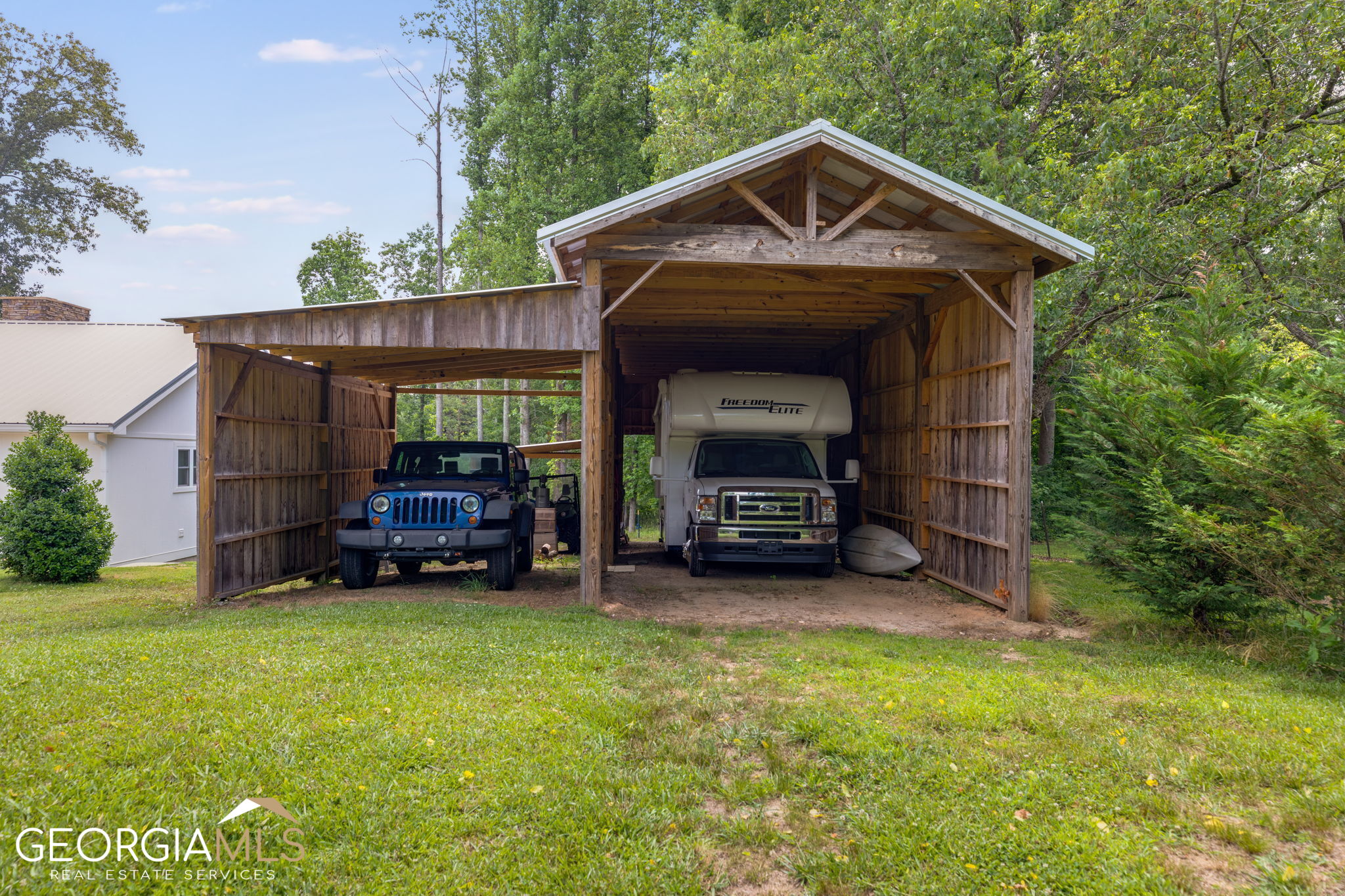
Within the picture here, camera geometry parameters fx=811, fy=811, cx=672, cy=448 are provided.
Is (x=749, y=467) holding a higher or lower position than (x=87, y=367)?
lower

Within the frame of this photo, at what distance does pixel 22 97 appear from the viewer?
2780 cm

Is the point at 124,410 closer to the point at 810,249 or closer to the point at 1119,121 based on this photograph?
the point at 810,249

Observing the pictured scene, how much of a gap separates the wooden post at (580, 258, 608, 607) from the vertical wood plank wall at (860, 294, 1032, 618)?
4.54 meters

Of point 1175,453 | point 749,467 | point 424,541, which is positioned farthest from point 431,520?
point 1175,453

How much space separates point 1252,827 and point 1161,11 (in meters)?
14.0

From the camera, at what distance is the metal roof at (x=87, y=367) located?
16.0 m

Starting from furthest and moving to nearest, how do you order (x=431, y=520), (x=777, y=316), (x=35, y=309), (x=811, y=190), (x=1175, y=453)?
1. (x=35, y=309)
2. (x=777, y=316)
3. (x=431, y=520)
4. (x=811, y=190)
5. (x=1175, y=453)

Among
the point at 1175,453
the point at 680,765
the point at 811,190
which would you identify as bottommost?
the point at 680,765

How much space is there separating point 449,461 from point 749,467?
433 cm

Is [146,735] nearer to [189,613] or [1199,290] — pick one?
[189,613]

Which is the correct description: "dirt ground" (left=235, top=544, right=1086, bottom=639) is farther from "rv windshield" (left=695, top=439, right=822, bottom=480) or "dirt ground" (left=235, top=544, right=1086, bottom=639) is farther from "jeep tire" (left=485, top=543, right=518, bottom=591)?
→ "rv windshield" (left=695, top=439, right=822, bottom=480)

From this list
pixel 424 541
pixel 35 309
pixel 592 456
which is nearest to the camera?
pixel 592 456

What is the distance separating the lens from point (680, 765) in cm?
422

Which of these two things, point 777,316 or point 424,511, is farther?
point 777,316
